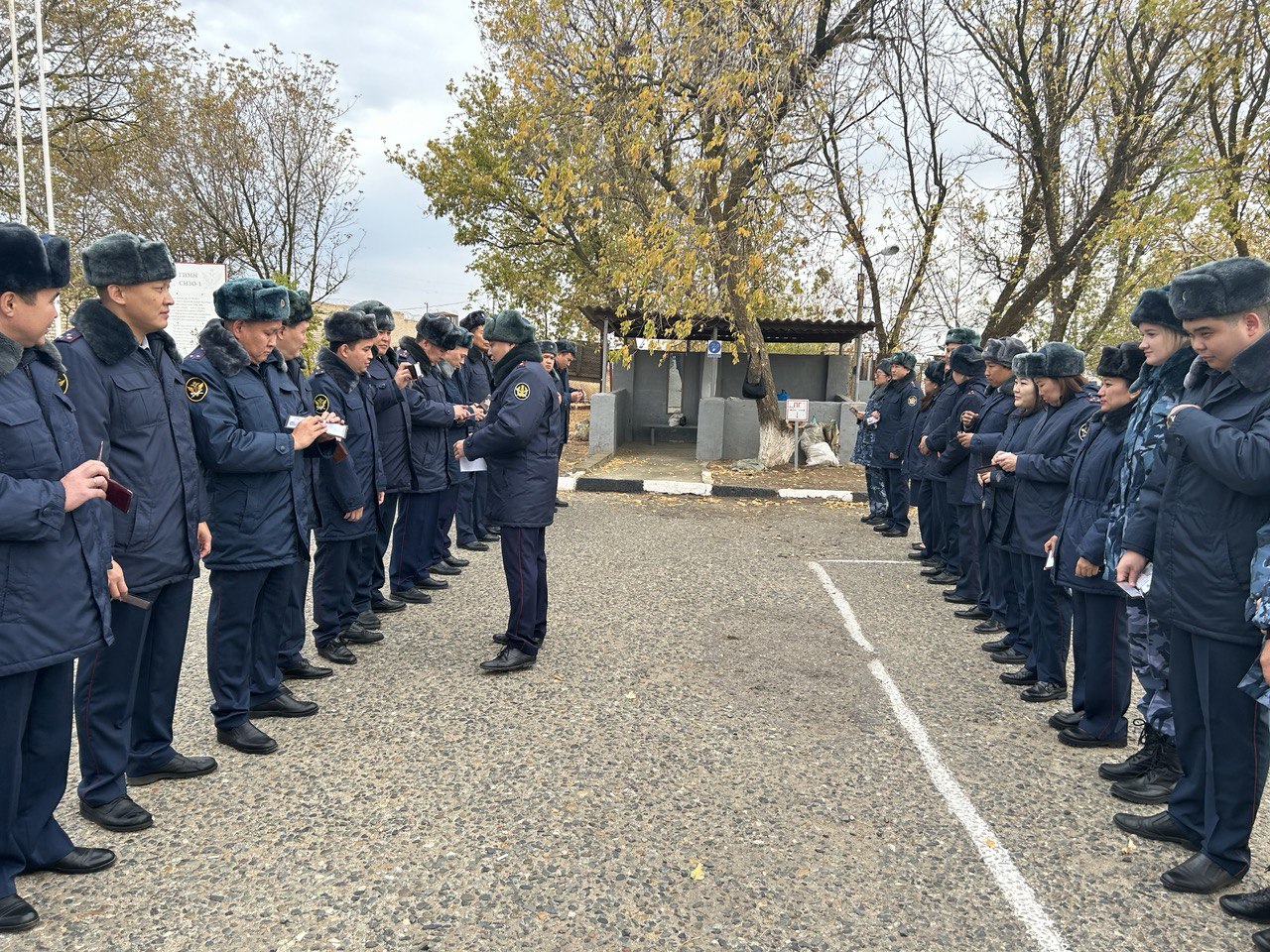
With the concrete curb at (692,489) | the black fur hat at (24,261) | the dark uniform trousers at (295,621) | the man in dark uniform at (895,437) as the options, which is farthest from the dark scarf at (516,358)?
the concrete curb at (692,489)

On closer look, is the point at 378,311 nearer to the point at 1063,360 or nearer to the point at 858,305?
the point at 1063,360

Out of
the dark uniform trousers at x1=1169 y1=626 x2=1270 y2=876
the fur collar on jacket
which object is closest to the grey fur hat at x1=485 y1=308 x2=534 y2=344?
the fur collar on jacket

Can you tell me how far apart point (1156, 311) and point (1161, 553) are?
115cm

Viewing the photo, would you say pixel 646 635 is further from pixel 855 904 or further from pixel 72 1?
pixel 72 1

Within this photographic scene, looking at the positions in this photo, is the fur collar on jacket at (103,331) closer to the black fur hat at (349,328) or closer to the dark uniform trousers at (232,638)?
the dark uniform trousers at (232,638)

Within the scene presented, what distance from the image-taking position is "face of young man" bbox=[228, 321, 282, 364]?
3.77 meters

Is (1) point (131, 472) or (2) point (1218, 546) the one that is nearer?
(2) point (1218, 546)

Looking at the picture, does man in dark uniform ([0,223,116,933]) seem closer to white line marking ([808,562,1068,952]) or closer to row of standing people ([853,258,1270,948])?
white line marking ([808,562,1068,952])

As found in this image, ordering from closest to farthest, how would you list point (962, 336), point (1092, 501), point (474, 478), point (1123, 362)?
point (1123, 362) < point (1092, 501) < point (962, 336) < point (474, 478)

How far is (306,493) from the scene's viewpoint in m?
4.21

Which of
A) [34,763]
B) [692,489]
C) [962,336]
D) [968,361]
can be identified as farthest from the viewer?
[692,489]


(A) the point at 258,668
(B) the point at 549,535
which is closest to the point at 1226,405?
(A) the point at 258,668

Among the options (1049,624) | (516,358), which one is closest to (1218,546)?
(1049,624)

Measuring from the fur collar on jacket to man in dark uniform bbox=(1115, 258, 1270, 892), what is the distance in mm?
3958
